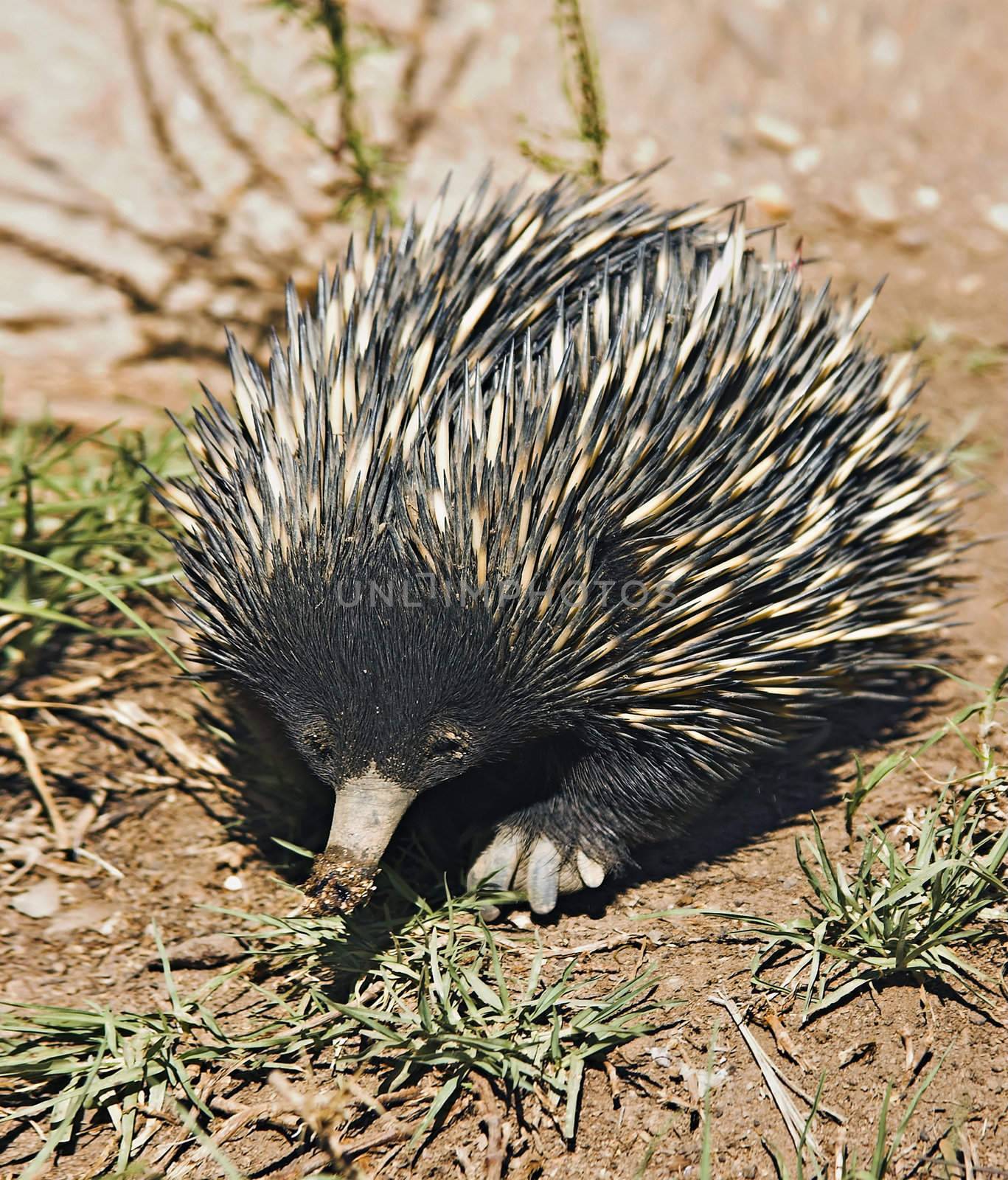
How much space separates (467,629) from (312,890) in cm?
58

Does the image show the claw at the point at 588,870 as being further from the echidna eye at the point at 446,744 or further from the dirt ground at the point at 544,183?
the echidna eye at the point at 446,744

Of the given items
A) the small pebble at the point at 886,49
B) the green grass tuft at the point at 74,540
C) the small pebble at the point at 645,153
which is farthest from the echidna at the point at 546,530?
the small pebble at the point at 886,49

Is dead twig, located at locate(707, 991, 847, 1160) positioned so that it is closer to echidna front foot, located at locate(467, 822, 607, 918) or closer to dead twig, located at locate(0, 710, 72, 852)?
echidna front foot, located at locate(467, 822, 607, 918)

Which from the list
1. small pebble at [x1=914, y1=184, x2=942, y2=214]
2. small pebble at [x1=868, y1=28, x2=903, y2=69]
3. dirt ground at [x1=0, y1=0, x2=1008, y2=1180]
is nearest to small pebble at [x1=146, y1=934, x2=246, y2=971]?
dirt ground at [x1=0, y1=0, x2=1008, y2=1180]

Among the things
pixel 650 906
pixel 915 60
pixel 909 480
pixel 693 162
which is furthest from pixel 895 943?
pixel 915 60

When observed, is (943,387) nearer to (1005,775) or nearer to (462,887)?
(1005,775)

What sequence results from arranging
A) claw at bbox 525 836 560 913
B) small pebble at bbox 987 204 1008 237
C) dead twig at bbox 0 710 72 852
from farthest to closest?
small pebble at bbox 987 204 1008 237 < dead twig at bbox 0 710 72 852 < claw at bbox 525 836 560 913

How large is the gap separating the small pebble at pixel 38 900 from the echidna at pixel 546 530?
30.2 inches

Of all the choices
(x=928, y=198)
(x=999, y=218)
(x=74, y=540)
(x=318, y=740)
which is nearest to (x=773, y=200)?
(x=928, y=198)

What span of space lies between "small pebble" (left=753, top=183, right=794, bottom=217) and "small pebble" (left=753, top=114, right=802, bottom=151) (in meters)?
0.25

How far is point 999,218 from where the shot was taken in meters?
5.48

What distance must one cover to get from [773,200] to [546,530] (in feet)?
12.0

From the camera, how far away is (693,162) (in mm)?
5387

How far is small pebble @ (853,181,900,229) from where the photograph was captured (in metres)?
5.46
